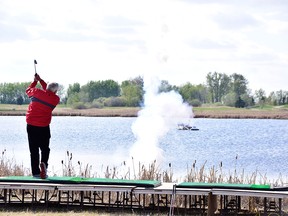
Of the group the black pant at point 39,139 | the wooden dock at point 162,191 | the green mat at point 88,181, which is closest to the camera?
the wooden dock at point 162,191

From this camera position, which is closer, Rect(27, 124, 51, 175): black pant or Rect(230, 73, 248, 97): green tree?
Rect(27, 124, 51, 175): black pant

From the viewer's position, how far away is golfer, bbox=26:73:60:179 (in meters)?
12.5

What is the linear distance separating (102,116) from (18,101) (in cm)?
1906

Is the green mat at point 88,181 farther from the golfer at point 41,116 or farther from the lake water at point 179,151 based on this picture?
the lake water at point 179,151

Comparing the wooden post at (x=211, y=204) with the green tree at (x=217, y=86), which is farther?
the green tree at (x=217, y=86)

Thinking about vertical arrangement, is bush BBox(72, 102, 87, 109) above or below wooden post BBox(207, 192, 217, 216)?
above

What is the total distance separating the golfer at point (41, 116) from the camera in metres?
12.5

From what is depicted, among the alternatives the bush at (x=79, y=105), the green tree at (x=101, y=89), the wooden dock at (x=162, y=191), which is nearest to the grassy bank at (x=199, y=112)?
the bush at (x=79, y=105)

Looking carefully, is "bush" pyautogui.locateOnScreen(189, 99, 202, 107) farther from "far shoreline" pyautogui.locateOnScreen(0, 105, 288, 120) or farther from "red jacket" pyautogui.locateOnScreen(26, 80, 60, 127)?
"red jacket" pyautogui.locateOnScreen(26, 80, 60, 127)

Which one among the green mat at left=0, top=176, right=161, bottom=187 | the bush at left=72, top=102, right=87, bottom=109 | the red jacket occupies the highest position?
the bush at left=72, top=102, right=87, bottom=109

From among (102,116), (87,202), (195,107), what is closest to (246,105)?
(195,107)

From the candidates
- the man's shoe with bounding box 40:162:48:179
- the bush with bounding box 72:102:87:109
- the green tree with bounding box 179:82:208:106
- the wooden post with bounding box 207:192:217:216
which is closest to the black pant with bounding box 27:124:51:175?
the man's shoe with bounding box 40:162:48:179

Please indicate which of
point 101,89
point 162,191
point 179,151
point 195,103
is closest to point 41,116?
point 162,191

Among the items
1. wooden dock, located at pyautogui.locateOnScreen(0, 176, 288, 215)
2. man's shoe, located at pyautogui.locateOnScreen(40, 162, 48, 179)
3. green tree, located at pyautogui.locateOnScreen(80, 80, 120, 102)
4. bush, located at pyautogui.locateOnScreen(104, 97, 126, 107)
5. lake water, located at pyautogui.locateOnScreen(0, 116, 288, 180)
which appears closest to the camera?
wooden dock, located at pyautogui.locateOnScreen(0, 176, 288, 215)
